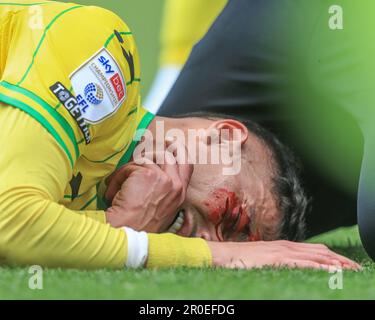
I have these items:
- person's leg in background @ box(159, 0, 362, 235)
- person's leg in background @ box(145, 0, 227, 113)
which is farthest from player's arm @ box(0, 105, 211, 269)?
person's leg in background @ box(145, 0, 227, 113)

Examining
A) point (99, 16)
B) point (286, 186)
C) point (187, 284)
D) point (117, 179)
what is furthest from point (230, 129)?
point (187, 284)

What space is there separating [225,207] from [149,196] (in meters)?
0.15

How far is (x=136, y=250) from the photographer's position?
4.53 ft

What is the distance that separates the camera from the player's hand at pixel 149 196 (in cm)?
156

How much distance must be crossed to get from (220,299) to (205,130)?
630 millimetres

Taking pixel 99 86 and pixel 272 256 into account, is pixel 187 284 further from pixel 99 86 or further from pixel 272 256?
pixel 99 86

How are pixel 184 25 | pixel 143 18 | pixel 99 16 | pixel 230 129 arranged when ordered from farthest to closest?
pixel 143 18
pixel 184 25
pixel 230 129
pixel 99 16

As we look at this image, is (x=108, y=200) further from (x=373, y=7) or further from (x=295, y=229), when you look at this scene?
(x=373, y=7)

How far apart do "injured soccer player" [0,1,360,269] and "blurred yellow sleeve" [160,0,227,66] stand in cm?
80

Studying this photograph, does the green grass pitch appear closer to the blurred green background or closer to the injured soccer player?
the injured soccer player

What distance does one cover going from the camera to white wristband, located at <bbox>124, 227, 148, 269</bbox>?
54.2 inches

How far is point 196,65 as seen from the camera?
221 cm

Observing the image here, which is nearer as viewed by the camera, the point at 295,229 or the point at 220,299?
the point at 220,299

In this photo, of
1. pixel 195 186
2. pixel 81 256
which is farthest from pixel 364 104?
pixel 81 256
